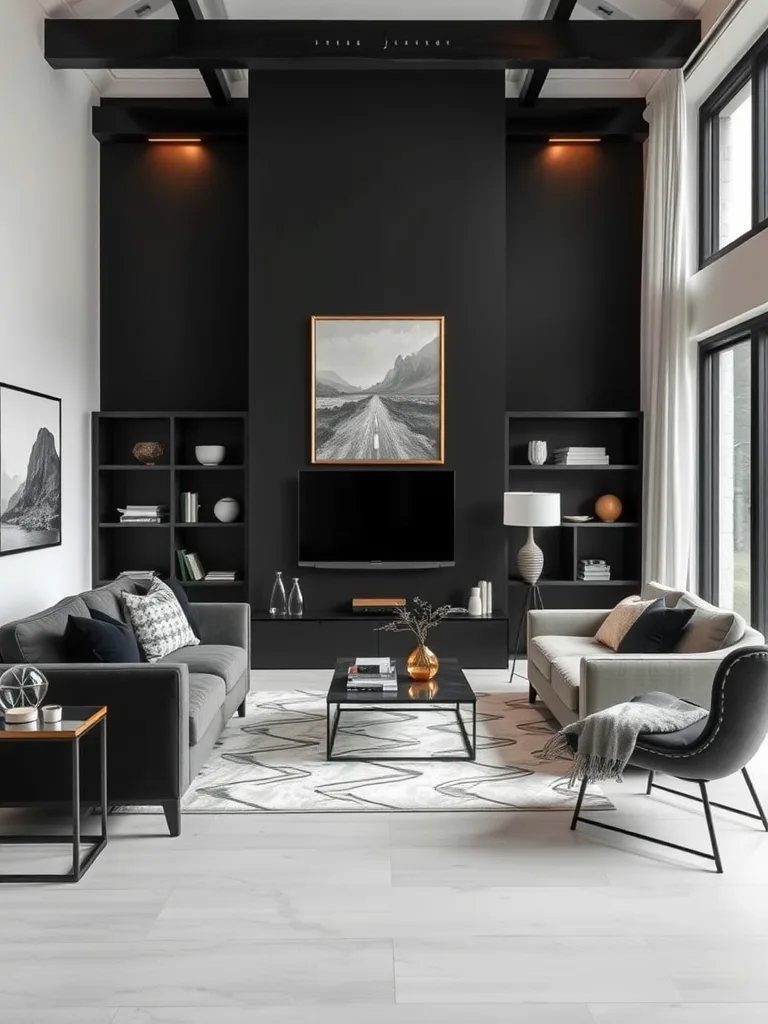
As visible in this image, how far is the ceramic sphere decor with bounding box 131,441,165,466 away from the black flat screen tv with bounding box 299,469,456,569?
49.1 inches

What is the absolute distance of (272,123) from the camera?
23.3 ft

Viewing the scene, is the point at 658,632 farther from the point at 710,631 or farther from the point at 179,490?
the point at 179,490

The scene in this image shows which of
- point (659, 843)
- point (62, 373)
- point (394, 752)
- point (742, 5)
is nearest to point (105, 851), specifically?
point (394, 752)

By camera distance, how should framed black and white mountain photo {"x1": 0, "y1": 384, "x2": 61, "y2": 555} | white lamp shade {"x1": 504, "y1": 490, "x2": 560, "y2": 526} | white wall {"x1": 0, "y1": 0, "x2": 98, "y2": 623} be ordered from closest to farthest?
1. framed black and white mountain photo {"x1": 0, "y1": 384, "x2": 61, "y2": 555}
2. white wall {"x1": 0, "y1": 0, "x2": 98, "y2": 623}
3. white lamp shade {"x1": 504, "y1": 490, "x2": 560, "y2": 526}

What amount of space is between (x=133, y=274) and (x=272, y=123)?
1.64m

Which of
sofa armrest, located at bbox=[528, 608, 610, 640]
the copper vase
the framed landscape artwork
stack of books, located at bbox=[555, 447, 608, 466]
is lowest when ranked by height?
the copper vase

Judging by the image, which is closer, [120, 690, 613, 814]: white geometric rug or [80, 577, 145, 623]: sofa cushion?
[120, 690, 613, 814]: white geometric rug

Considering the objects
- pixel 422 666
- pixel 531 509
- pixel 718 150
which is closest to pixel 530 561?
pixel 531 509

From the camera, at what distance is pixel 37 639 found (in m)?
4.10

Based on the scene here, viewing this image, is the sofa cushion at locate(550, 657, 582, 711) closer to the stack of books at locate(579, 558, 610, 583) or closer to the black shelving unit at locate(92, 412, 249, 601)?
the stack of books at locate(579, 558, 610, 583)

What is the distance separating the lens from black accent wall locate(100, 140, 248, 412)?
7688 millimetres

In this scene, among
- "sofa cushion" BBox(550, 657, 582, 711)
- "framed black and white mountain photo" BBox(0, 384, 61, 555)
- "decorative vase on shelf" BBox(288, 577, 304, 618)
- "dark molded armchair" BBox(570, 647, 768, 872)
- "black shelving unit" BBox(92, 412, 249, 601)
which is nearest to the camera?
"dark molded armchair" BBox(570, 647, 768, 872)

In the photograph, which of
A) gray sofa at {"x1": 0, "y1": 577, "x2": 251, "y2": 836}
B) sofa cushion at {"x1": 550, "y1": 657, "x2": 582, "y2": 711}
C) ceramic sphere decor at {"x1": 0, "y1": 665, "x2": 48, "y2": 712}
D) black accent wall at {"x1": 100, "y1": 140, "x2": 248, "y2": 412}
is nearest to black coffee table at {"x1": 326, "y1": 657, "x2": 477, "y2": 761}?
sofa cushion at {"x1": 550, "y1": 657, "x2": 582, "y2": 711}

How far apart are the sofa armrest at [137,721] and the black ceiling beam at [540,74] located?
4889mm
